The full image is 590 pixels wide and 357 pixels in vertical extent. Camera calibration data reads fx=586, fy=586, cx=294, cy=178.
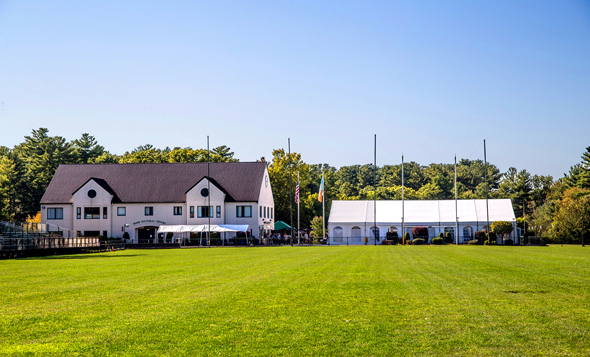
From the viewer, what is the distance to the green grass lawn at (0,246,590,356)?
8.77m

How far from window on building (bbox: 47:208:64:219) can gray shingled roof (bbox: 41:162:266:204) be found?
1.15 m

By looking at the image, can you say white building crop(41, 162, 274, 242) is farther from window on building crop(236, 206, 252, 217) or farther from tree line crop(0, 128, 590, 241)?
tree line crop(0, 128, 590, 241)

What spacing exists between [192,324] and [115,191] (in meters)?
73.5

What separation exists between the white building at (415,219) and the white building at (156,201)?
1124cm

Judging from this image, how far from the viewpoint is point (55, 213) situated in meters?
79.8

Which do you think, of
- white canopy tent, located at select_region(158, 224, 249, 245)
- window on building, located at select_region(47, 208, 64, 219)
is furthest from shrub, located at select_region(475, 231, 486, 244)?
window on building, located at select_region(47, 208, 64, 219)

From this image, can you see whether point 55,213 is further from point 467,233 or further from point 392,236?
point 467,233

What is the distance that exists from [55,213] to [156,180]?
46.5 feet

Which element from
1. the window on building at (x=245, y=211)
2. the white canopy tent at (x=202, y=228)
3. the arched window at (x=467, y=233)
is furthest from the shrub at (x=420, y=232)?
the window on building at (x=245, y=211)

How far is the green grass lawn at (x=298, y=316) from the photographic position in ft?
28.8

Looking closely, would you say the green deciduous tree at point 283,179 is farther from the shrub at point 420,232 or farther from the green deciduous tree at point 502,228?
the green deciduous tree at point 502,228

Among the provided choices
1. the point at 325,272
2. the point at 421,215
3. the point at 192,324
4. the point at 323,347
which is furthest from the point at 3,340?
the point at 421,215

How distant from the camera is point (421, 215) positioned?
2884 inches

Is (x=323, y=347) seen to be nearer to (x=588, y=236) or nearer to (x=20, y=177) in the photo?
(x=588, y=236)
